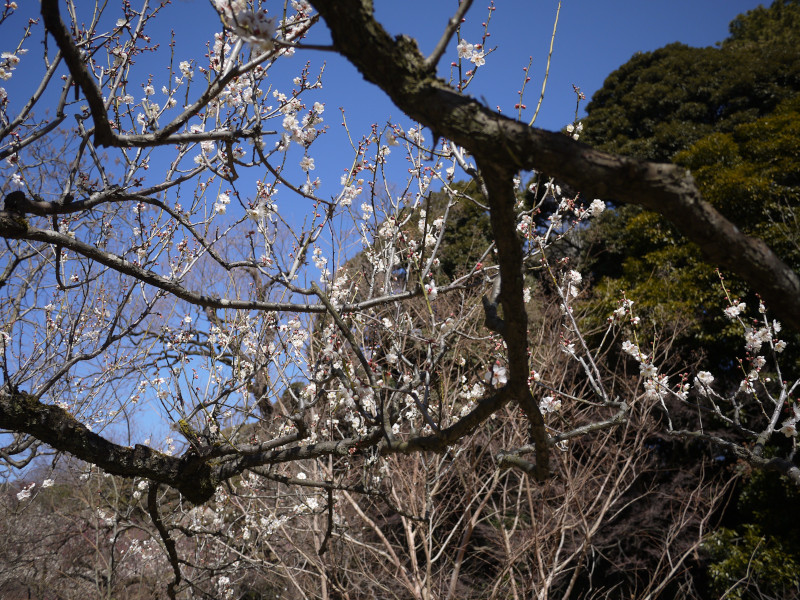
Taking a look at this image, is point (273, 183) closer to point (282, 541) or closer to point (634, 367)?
point (282, 541)

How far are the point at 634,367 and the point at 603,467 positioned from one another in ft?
7.43

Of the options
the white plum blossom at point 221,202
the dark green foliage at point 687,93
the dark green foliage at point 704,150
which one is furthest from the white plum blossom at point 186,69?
the dark green foliage at point 687,93

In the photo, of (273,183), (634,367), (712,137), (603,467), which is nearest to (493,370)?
(273,183)

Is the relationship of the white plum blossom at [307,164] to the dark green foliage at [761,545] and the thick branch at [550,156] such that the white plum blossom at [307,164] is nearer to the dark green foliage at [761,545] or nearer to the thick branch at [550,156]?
the thick branch at [550,156]

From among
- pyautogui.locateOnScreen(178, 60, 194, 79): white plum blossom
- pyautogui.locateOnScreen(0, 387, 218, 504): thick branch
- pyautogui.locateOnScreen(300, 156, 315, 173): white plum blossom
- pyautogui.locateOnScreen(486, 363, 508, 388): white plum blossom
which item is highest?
pyautogui.locateOnScreen(178, 60, 194, 79): white plum blossom

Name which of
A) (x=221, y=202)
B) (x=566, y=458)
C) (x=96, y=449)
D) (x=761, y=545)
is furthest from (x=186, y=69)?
(x=761, y=545)

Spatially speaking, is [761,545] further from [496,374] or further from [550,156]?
[550,156]

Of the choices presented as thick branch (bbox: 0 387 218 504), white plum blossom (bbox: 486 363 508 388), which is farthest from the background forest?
white plum blossom (bbox: 486 363 508 388)

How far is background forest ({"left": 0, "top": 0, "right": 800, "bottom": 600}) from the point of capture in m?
4.52

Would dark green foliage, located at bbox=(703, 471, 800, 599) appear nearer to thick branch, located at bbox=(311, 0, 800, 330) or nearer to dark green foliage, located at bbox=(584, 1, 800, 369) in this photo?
dark green foliage, located at bbox=(584, 1, 800, 369)

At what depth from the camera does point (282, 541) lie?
23.4 feet

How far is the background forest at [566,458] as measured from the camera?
14.8ft

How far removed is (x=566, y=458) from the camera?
209 inches

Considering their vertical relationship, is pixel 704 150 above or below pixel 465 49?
above
